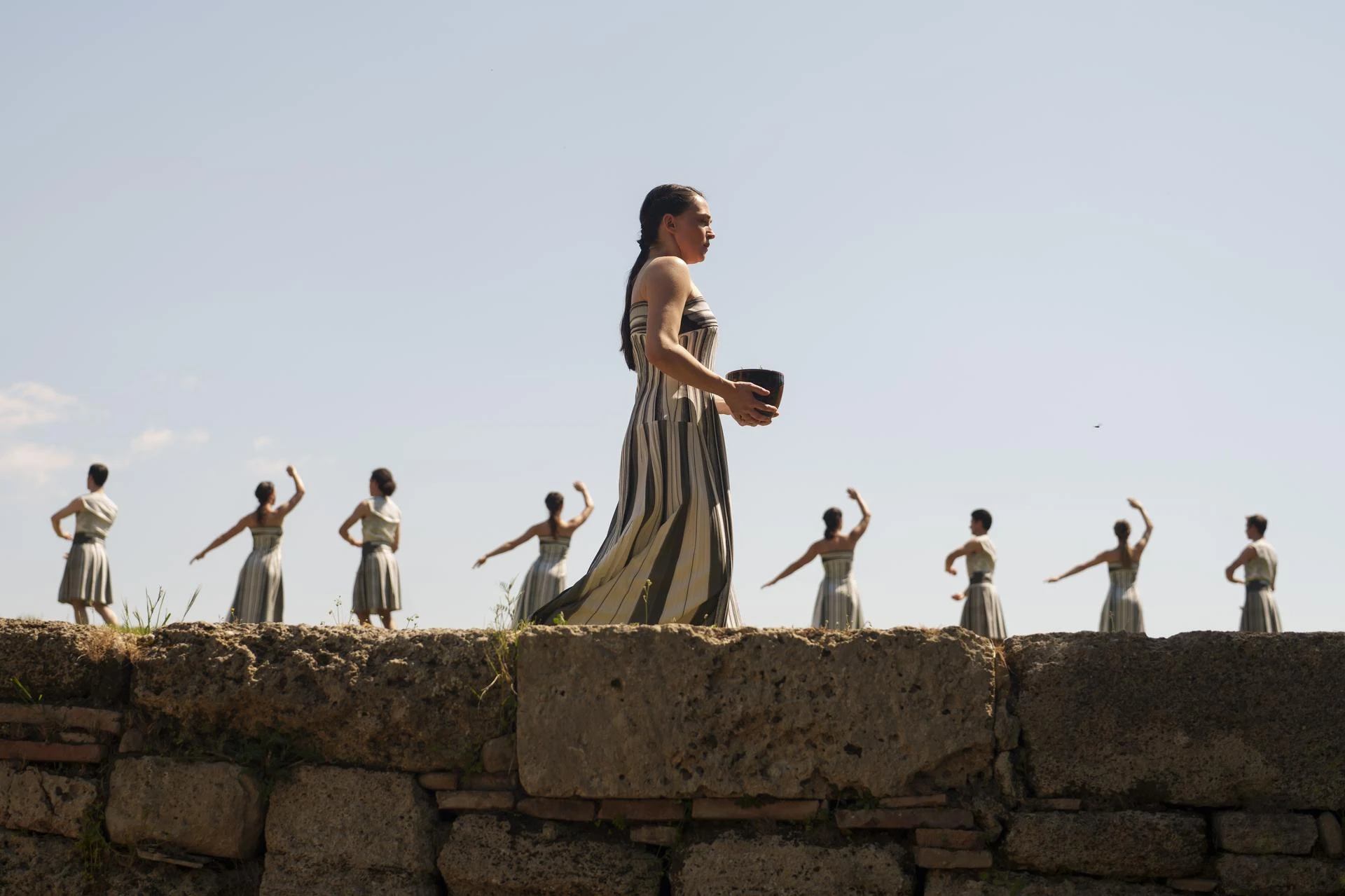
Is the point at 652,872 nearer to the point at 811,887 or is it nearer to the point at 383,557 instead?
the point at 811,887

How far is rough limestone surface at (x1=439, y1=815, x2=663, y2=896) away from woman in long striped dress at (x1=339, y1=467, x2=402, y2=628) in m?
9.42

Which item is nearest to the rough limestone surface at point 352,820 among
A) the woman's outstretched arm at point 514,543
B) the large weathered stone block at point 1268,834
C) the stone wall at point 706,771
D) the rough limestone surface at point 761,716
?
the stone wall at point 706,771

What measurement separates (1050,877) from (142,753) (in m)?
2.53

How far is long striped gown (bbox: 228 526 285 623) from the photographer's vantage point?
40.6 feet

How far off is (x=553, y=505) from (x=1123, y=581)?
18.6 ft

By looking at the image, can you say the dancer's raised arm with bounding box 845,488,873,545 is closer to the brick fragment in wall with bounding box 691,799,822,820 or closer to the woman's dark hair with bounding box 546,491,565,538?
the woman's dark hair with bounding box 546,491,565,538

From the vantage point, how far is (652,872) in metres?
3.68

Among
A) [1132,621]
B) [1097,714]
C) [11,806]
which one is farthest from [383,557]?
[1097,714]

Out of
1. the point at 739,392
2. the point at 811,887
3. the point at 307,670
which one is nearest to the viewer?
the point at 811,887

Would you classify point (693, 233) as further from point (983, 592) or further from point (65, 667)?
point (983, 592)

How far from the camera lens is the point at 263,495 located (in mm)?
12375

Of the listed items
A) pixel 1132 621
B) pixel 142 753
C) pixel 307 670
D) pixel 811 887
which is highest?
pixel 1132 621

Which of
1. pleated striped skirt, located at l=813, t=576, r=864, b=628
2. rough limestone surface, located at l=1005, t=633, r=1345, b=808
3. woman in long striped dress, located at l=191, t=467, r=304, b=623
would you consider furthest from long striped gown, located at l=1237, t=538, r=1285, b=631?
rough limestone surface, located at l=1005, t=633, r=1345, b=808

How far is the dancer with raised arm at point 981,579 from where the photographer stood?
44.0 feet
